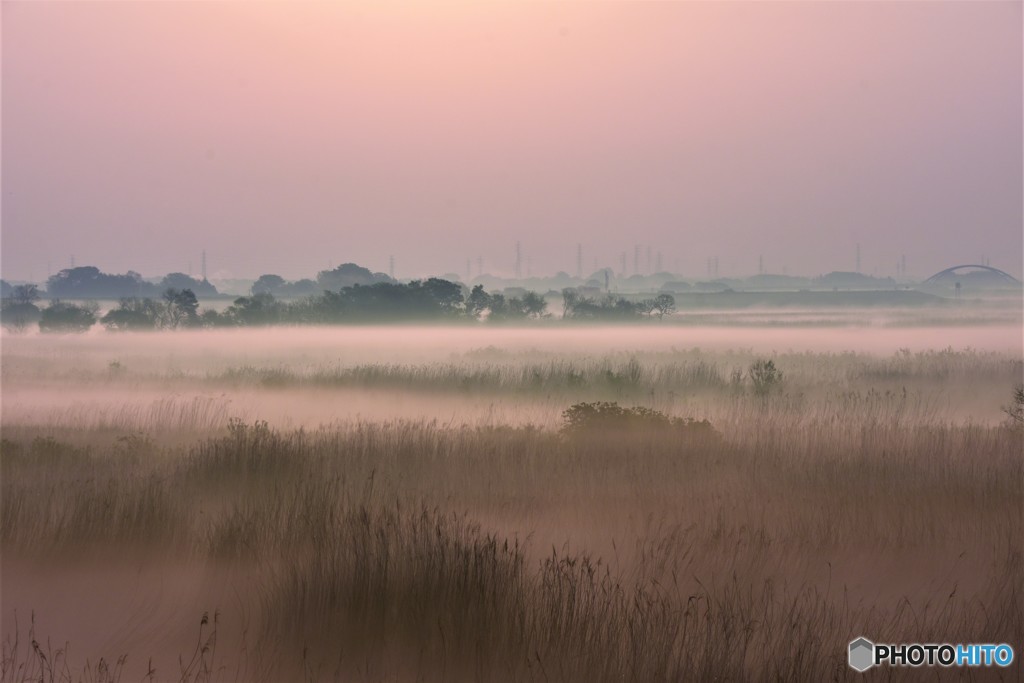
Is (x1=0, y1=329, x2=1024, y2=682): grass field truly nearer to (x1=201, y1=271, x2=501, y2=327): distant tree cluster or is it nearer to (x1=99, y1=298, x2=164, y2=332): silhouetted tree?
(x1=99, y1=298, x2=164, y2=332): silhouetted tree

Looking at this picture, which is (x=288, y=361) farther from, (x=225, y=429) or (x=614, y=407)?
(x=614, y=407)

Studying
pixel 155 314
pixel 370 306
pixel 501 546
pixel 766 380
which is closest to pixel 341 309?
pixel 370 306

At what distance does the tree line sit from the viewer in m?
46.2

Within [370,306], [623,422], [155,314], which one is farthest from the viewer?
[370,306]

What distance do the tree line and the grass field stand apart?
3302 centimetres

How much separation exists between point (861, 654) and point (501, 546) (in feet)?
9.30

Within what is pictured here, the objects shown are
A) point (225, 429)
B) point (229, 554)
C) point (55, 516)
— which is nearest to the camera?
point (229, 554)

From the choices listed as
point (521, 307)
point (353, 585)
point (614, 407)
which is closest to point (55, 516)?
point (353, 585)

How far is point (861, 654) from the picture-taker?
5.39 metres

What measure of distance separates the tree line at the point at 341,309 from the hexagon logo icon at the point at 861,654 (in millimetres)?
45017

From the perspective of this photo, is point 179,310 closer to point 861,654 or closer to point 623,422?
point 623,422

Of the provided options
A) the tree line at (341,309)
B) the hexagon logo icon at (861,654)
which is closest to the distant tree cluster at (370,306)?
the tree line at (341,309)

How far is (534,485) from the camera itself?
970cm

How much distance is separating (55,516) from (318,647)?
392cm
